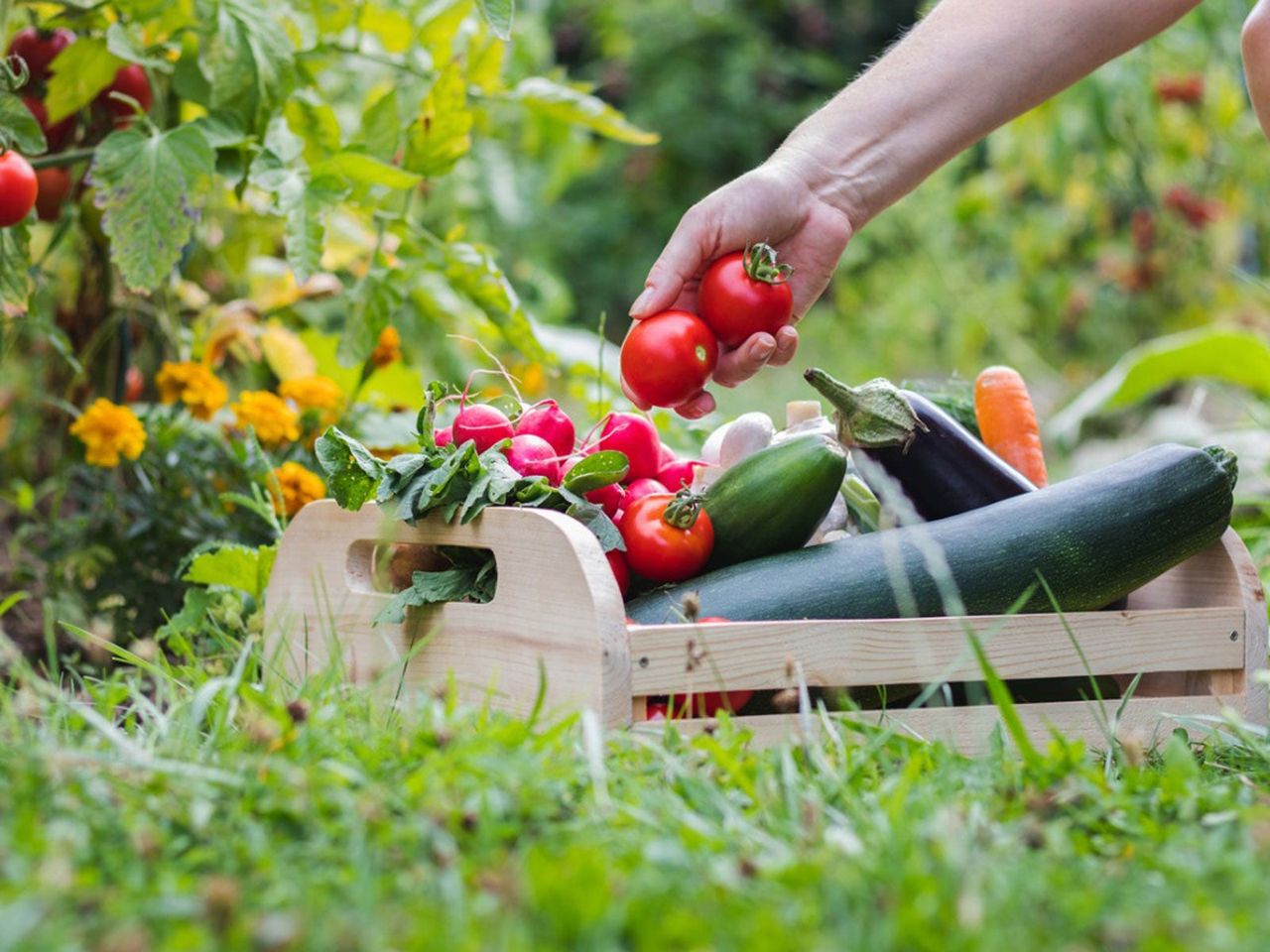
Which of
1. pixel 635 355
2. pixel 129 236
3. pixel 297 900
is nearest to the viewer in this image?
pixel 297 900

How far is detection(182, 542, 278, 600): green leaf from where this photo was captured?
2121mm

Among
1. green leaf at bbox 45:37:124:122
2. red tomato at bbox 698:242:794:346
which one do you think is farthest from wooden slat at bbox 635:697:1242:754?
green leaf at bbox 45:37:124:122

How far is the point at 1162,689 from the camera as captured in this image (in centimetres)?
197

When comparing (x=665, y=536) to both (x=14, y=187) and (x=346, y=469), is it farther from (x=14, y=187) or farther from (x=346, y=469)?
(x=14, y=187)

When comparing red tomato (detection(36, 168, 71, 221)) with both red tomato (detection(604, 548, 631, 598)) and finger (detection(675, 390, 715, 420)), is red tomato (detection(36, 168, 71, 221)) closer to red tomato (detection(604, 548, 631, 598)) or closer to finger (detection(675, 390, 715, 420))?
finger (detection(675, 390, 715, 420))

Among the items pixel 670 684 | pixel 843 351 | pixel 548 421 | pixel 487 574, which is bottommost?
pixel 670 684

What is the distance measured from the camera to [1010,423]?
7.32 feet

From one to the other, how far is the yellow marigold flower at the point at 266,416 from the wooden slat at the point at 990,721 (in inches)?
49.9

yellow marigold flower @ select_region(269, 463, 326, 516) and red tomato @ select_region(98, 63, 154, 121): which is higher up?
red tomato @ select_region(98, 63, 154, 121)

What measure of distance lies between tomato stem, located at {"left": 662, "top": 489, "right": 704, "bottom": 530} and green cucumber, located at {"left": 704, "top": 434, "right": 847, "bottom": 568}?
7cm

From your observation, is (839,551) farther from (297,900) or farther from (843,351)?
(843,351)

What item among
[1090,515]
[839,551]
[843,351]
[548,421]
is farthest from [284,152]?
[843,351]

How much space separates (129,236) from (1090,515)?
4.99 ft

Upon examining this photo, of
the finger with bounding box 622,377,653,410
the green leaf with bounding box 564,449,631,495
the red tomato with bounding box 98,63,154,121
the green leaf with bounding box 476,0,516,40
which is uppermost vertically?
the red tomato with bounding box 98,63,154,121
